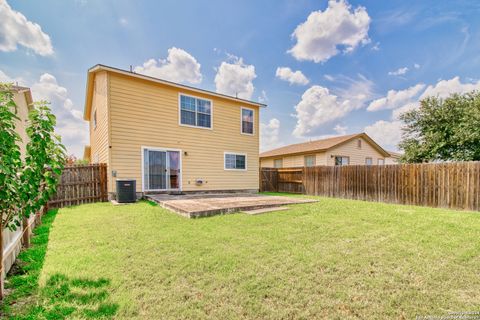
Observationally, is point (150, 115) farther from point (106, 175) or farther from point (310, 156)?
point (310, 156)

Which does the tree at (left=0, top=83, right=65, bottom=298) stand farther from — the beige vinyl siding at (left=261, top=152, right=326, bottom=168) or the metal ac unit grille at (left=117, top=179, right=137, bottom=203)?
the beige vinyl siding at (left=261, top=152, right=326, bottom=168)

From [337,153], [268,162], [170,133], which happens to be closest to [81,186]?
[170,133]

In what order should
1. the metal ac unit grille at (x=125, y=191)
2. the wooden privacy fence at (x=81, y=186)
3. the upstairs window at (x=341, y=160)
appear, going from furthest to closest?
the upstairs window at (x=341, y=160) → the metal ac unit grille at (x=125, y=191) → the wooden privacy fence at (x=81, y=186)

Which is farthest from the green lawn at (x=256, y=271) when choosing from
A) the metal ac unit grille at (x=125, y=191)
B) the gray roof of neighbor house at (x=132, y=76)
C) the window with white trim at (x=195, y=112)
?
the window with white trim at (x=195, y=112)

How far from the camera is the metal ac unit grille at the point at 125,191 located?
7.65 metres

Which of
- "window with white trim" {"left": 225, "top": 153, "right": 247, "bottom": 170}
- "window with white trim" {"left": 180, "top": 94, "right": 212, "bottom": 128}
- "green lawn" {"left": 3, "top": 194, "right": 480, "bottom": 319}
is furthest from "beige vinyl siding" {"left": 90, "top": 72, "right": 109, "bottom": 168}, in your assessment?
"window with white trim" {"left": 225, "top": 153, "right": 247, "bottom": 170}

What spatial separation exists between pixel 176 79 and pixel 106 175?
550 centimetres

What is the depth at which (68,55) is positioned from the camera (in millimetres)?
9047

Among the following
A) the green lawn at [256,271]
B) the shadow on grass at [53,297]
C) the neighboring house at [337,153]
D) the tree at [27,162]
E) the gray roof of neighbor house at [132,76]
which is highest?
the gray roof of neighbor house at [132,76]

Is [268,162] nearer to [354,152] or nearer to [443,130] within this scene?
[354,152]

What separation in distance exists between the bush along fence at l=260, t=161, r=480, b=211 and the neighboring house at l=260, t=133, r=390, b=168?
15.9 feet

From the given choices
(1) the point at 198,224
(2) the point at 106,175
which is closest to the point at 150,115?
(2) the point at 106,175

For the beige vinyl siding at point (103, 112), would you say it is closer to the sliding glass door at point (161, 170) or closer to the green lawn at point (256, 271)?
the sliding glass door at point (161, 170)

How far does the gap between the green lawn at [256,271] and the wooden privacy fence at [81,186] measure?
3.59 metres
